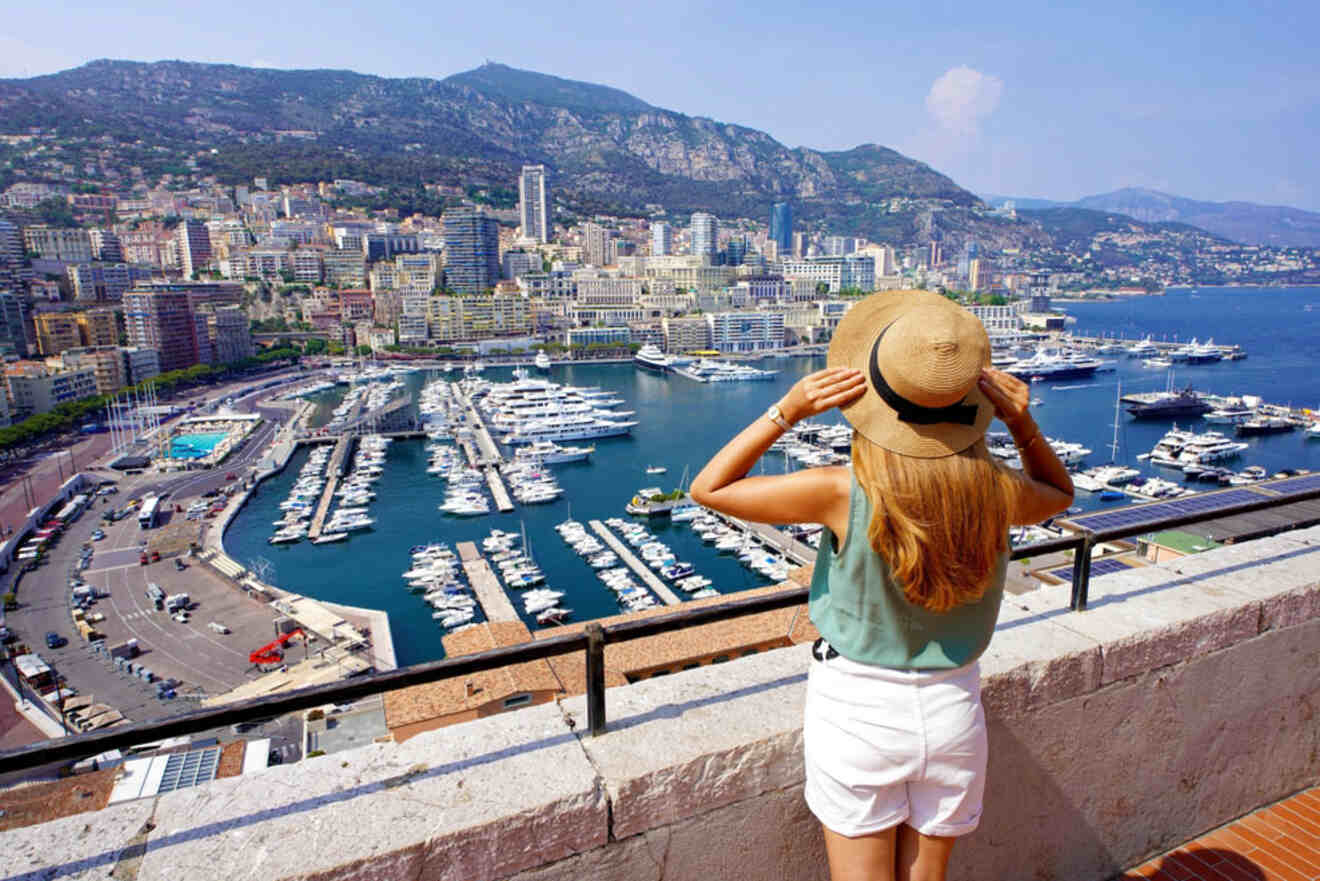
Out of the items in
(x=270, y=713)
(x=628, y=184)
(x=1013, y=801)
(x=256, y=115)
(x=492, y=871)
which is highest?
(x=256, y=115)

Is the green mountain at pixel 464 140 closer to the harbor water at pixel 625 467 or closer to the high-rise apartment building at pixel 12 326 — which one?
the high-rise apartment building at pixel 12 326

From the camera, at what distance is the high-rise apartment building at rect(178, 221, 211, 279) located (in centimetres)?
6781

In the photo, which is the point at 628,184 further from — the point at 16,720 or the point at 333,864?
the point at 333,864

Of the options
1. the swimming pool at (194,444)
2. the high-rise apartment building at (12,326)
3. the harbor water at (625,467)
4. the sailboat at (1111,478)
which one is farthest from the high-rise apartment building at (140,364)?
the sailboat at (1111,478)

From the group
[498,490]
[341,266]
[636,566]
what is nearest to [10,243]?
[341,266]

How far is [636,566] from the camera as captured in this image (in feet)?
53.3

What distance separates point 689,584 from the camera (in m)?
15.1

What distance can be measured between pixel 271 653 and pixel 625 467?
1387cm

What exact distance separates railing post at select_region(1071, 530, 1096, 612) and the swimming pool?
30.5 m

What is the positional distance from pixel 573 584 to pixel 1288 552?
14.6m

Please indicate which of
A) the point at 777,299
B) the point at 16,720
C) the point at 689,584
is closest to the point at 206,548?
the point at 16,720

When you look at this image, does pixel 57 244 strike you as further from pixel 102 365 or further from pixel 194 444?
pixel 194 444

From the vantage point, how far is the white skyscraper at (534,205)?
9275 centimetres

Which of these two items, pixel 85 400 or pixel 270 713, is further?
pixel 85 400
